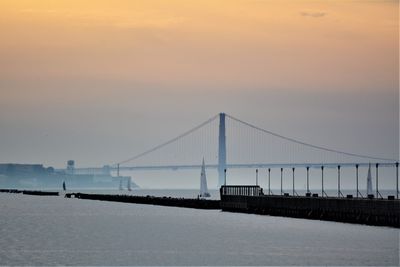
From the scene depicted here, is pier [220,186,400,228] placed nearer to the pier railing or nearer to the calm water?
the pier railing

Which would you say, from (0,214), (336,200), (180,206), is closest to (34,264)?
(336,200)

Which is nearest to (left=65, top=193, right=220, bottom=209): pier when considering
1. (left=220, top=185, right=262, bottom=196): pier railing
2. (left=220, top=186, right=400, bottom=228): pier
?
(left=220, top=185, right=262, bottom=196): pier railing

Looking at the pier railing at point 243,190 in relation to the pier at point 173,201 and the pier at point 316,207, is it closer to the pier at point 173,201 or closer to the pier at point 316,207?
the pier at point 316,207

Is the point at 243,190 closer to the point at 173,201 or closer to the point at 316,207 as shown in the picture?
the point at 316,207

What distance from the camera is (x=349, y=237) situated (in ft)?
257

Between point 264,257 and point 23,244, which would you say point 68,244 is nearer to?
point 23,244

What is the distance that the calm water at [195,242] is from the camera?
2479 inches

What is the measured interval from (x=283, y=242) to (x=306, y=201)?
27280mm

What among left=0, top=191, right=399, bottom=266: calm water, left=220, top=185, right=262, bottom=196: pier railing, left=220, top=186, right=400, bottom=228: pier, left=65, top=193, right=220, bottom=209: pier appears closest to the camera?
left=0, top=191, right=399, bottom=266: calm water

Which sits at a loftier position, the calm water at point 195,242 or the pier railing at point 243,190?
the pier railing at point 243,190

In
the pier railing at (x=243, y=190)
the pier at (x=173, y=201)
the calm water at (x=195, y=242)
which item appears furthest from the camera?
the pier at (x=173, y=201)

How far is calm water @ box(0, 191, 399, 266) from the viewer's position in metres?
63.0

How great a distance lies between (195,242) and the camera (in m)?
76.6

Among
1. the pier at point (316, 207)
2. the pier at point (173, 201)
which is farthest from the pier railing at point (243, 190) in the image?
the pier at point (173, 201)
